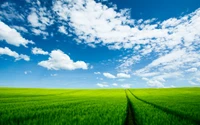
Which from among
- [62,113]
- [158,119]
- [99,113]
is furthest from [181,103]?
[62,113]

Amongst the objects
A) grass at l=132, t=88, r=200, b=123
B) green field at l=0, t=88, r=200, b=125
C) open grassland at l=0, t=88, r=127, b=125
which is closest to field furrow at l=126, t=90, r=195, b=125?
green field at l=0, t=88, r=200, b=125

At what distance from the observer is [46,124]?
24.9 ft

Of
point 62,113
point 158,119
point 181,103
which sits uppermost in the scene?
point 181,103

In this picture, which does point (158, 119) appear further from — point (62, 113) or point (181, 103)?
point (181, 103)

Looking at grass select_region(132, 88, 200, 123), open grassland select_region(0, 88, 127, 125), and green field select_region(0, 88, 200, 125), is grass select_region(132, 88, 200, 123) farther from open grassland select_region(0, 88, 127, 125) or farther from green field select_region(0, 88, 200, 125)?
open grassland select_region(0, 88, 127, 125)

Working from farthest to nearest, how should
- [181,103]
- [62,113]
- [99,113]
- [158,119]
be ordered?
[181,103], [62,113], [99,113], [158,119]

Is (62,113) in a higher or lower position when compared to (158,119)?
higher

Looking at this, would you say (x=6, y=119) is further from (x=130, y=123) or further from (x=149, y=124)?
(x=149, y=124)

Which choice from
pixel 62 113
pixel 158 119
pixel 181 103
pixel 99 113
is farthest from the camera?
pixel 181 103

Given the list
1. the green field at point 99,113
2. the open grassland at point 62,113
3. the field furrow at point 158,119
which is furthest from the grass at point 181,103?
the open grassland at point 62,113

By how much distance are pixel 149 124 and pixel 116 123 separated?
1.57 m

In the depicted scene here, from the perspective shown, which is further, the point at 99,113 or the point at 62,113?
the point at 62,113

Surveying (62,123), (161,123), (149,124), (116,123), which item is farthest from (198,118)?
(62,123)

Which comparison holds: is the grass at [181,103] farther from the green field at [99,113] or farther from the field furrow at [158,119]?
the field furrow at [158,119]
